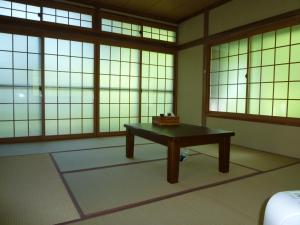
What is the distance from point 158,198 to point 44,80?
338 cm

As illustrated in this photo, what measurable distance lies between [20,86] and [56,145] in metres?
1.29

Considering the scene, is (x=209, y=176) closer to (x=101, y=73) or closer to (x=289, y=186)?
(x=289, y=186)

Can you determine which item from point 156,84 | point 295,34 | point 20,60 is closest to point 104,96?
point 156,84

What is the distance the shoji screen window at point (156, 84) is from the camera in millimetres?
5414

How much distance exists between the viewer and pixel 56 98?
449 cm

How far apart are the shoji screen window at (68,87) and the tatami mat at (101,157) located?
1302 mm

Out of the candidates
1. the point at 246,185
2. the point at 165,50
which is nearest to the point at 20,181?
the point at 246,185

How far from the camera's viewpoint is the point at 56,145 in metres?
3.99

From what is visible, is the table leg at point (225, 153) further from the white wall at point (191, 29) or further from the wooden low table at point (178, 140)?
the white wall at point (191, 29)

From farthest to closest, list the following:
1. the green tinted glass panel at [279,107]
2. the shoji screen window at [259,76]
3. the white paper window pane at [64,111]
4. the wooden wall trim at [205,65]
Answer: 1. the wooden wall trim at [205,65]
2. the white paper window pane at [64,111]
3. the green tinted glass panel at [279,107]
4. the shoji screen window at [259,76]

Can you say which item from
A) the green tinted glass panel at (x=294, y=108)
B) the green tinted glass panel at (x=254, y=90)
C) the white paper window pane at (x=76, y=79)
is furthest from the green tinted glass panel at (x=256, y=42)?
the white paper window pane at (x=76, y=79)

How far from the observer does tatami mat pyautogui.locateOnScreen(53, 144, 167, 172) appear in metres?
2.88

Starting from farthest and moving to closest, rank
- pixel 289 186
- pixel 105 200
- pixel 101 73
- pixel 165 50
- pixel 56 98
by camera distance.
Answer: pixel 165 50 < pixel 101 73 < pixel 56 98 < pixel 289 186 < pixel 105 200

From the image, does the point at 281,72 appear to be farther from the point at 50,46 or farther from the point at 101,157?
the point at 50,46
